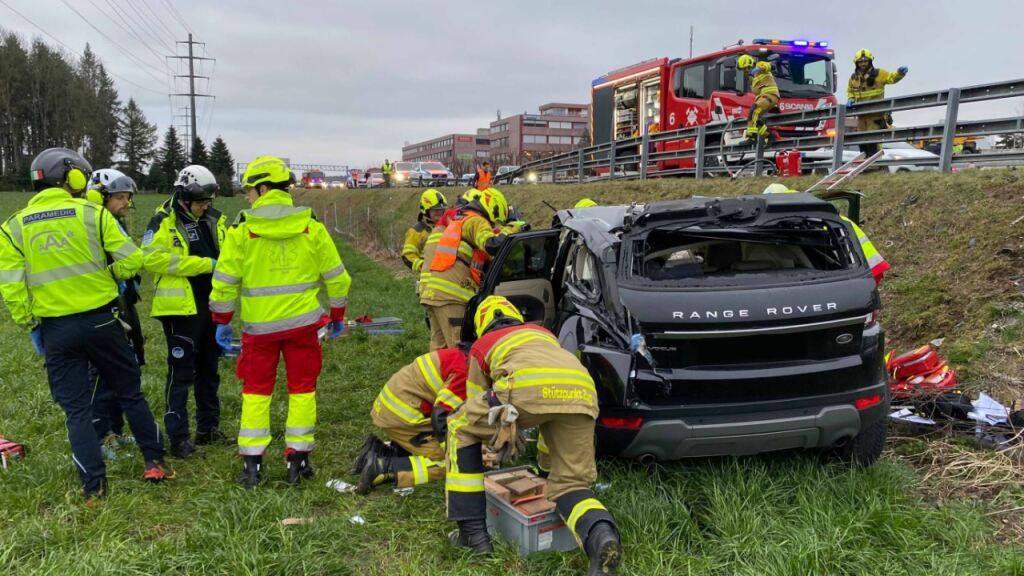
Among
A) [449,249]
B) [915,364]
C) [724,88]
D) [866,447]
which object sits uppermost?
[724,88]

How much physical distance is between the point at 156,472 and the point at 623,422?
9.38 feet

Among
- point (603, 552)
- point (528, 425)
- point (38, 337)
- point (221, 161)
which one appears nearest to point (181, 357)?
point (38, 337)

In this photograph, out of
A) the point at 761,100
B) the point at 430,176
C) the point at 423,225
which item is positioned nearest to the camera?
the point at 423,225

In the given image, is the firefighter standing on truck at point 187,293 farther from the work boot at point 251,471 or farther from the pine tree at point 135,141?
the pine tree at point 135,141

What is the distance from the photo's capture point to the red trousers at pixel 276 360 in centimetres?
399

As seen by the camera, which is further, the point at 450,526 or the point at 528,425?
the point at 450,526

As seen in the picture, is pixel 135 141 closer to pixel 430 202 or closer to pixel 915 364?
pixel 430 202

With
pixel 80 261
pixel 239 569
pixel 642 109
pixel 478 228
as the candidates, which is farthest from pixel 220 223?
pixel 642 109

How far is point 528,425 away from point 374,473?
4.44 ft

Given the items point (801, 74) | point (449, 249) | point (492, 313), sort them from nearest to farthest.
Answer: point (492, 313) < point (449, 249) < point (801, 74)

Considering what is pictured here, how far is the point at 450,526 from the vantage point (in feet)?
11.2

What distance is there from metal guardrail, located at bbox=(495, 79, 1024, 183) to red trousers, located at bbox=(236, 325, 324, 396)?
7237 millimetres

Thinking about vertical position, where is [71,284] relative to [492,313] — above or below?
above

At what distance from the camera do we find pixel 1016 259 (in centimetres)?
526
